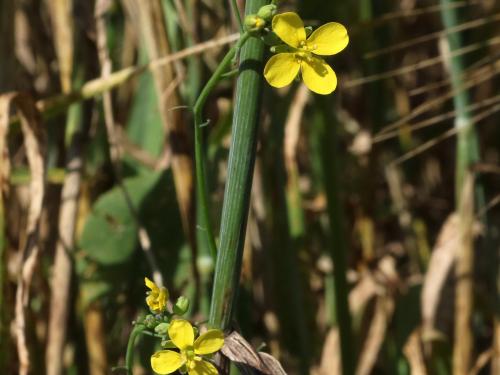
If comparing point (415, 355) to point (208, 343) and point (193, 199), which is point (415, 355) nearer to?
point (193, 199)

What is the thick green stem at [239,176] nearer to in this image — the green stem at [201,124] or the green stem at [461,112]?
the green stem at [201,124]

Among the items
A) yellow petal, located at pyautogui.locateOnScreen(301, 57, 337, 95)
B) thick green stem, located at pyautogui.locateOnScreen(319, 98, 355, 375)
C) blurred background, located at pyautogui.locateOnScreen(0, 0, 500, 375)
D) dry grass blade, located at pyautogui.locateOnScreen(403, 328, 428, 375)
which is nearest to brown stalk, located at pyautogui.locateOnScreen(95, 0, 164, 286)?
blurred background, located at pyautogui.locateOnScreen(0, 0, 500, 375)

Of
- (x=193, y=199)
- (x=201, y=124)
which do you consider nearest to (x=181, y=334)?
(x=201, y=124)

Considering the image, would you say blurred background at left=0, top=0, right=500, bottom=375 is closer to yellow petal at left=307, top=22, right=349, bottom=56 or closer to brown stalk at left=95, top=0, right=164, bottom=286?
brown stalk at left=95, top=0, right=164, bottom=286

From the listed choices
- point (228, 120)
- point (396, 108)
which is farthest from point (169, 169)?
point (396, 108)

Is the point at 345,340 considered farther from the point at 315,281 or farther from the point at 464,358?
the point at 315,281

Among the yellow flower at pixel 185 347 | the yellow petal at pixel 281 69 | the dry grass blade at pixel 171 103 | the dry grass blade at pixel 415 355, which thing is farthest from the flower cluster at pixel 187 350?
the dry grass blade at pixel 415 355

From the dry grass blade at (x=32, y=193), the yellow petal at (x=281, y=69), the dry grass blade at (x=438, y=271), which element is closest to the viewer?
the yellow petal at (x=281, y=69)
